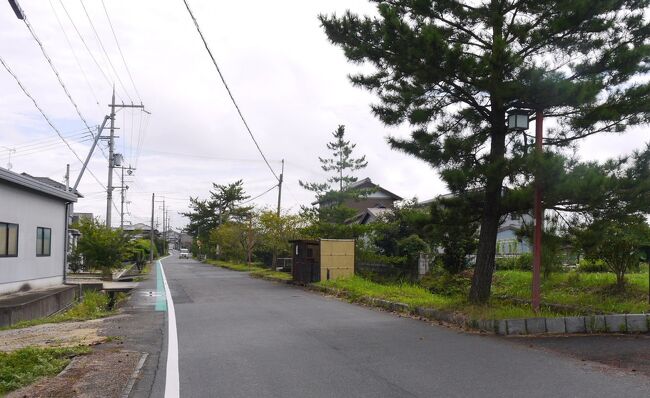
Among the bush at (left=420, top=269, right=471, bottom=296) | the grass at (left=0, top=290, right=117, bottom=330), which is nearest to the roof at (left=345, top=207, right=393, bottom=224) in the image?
the bush at (left=420, top=269, right=471, bottom=296)

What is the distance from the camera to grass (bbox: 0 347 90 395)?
6.11 metres

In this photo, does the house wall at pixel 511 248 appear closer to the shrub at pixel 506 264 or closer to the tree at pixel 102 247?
the shrub at pixel 506 264

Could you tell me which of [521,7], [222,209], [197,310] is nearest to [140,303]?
[197,310]

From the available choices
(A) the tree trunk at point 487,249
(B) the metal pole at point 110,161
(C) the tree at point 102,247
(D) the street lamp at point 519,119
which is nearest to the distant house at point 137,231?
(B) the metal pole at point 110,161

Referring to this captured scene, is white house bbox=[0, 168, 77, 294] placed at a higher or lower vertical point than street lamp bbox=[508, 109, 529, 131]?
lower

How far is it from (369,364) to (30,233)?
14.0m

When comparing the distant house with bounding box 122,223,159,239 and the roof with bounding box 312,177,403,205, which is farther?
the roof with bounding box 312,177,403,205

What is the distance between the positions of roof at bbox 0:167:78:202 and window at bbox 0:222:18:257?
47.0 inches

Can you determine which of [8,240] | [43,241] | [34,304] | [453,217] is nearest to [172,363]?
[453,217]

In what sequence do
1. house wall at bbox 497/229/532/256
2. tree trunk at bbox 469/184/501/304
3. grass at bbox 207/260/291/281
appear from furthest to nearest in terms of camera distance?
grass at bbox 207/260/291/281
house wall at bbox 497/229/532/256
tree trunk at bbox 469/184/501/304

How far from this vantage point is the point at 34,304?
1408cm

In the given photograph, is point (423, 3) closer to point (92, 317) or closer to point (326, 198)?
point (92, 317)

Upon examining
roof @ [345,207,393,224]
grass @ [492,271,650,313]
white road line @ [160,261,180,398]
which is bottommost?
white road line @ [160,261,180,398]

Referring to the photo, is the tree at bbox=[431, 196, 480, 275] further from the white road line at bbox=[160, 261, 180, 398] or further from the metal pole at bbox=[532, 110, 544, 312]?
the white road line at bbox=[160, 261, 180, 398]
